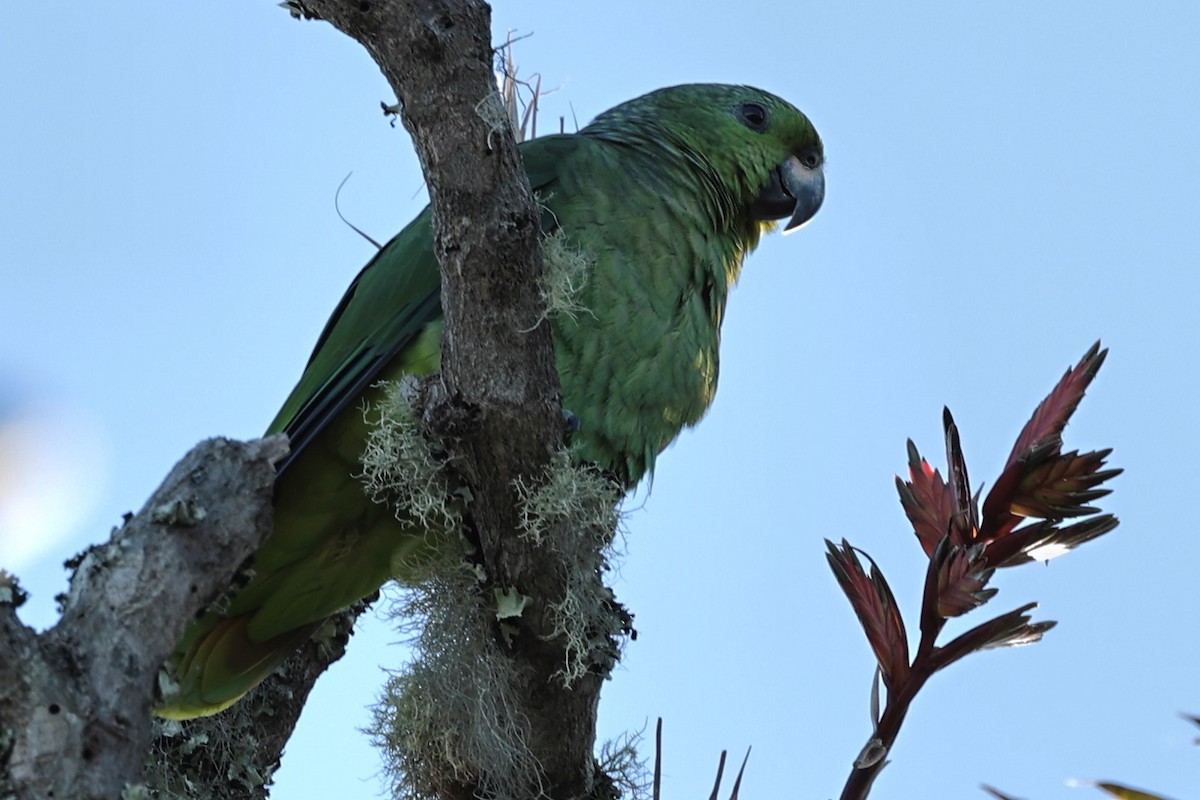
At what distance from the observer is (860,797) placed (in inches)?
68.4

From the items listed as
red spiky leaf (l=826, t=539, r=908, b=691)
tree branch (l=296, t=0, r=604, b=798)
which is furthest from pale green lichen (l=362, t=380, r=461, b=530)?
red spiky leaf (l=826, t=539, r=908, b=691)

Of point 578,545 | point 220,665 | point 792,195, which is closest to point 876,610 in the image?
point 578,545

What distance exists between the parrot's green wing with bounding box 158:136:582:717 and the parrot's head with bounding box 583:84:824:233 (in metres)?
0.67

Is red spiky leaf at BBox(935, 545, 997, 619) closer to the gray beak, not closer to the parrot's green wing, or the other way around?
the parrot's green wing

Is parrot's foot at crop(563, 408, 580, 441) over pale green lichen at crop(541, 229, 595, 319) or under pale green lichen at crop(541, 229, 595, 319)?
under

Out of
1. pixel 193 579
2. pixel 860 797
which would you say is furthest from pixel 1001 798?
pixel 193 579

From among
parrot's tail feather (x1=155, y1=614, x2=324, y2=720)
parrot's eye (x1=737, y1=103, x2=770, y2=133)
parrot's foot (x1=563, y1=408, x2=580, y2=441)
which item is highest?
parrot's eye (x1=737, y1=103, x2=770, y2=133)

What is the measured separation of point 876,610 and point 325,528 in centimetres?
145

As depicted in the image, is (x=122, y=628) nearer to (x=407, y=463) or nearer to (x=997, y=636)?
(x=407, y=463)

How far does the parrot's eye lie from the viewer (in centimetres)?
378

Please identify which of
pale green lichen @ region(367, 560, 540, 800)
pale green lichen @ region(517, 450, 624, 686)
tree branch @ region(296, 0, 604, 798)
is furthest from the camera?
pale green lichen @ region(367, 560, 540, 800)

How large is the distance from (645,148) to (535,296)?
47.1 inches

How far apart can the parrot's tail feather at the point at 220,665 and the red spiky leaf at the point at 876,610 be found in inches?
58.6

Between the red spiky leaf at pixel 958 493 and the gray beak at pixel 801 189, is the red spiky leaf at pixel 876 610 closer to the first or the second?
the red spiky leaf at pixel 958 493
